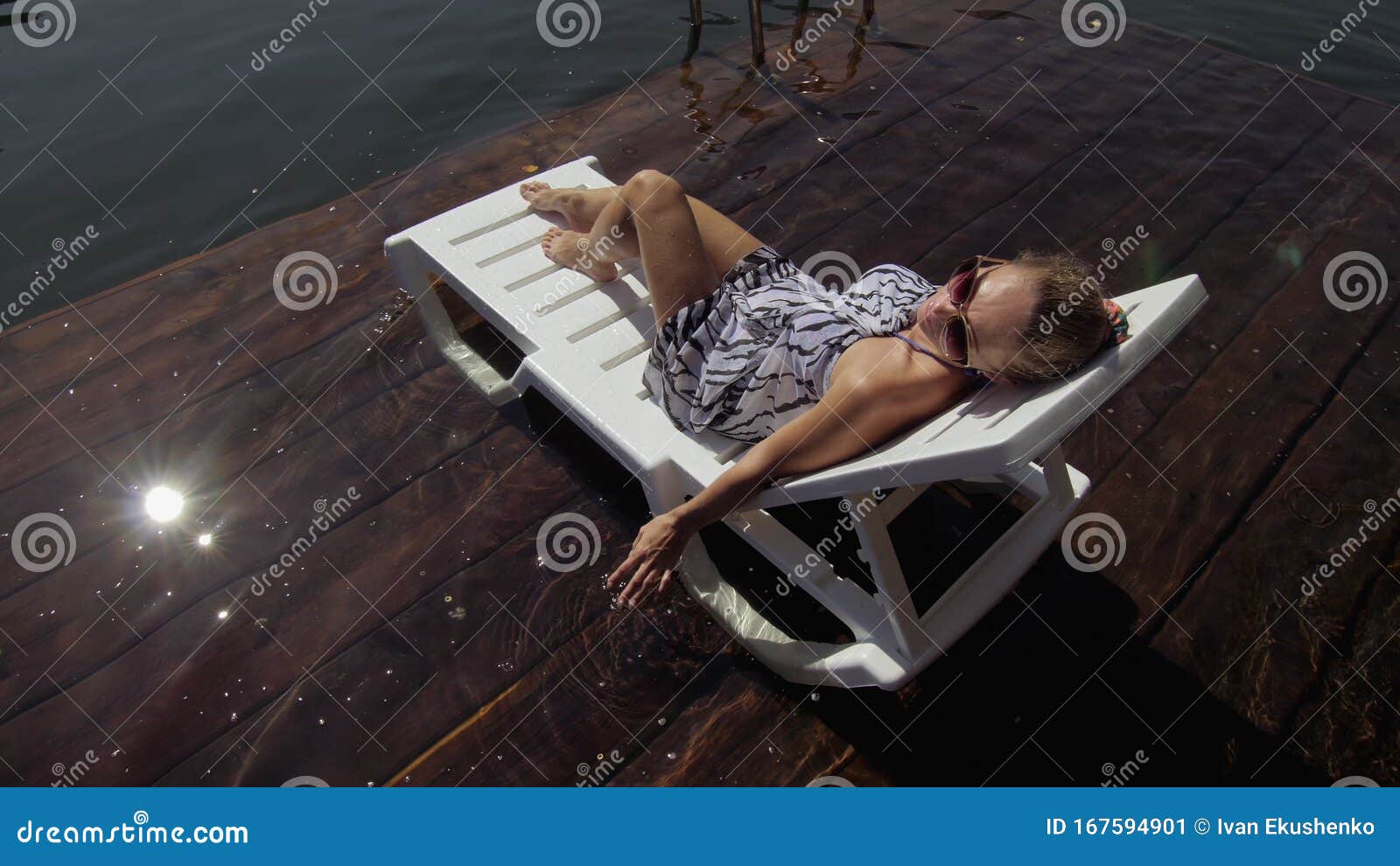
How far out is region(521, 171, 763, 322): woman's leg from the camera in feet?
7.84

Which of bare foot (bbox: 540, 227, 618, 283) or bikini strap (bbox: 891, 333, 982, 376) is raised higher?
bare foot (bbox: 540, 227, 618, 283)

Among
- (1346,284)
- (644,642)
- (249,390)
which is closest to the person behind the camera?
(644,642)

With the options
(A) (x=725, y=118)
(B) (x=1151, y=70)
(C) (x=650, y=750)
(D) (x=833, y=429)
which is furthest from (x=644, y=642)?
(B) (x=1151, y=70)

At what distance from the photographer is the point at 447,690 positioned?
2109 mm

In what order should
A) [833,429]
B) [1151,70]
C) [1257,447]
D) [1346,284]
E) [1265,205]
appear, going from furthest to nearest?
[1151,70]
[1265,205]
[1346,284]
[1257,447]
[833,429]

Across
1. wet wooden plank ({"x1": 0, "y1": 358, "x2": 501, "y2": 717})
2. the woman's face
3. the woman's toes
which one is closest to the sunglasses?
the woman's face

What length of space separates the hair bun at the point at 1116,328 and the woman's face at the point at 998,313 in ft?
0.51

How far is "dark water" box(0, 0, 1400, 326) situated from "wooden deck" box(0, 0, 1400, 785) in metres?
1.39

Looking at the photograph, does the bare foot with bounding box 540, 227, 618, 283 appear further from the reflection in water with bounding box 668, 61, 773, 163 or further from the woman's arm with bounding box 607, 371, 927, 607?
the reflection in water with bounding box 668, 61, 773, 163

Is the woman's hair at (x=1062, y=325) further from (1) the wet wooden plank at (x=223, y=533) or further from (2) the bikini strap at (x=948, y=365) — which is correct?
(1) the wet wooden plank at (x=223, y=533)

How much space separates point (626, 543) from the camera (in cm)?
243

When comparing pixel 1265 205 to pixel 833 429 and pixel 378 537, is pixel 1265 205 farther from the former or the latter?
pixel 378 537

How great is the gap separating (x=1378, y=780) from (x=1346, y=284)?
2063 mm

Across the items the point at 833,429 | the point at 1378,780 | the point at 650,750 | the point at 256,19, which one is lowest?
the point at 1378,780
